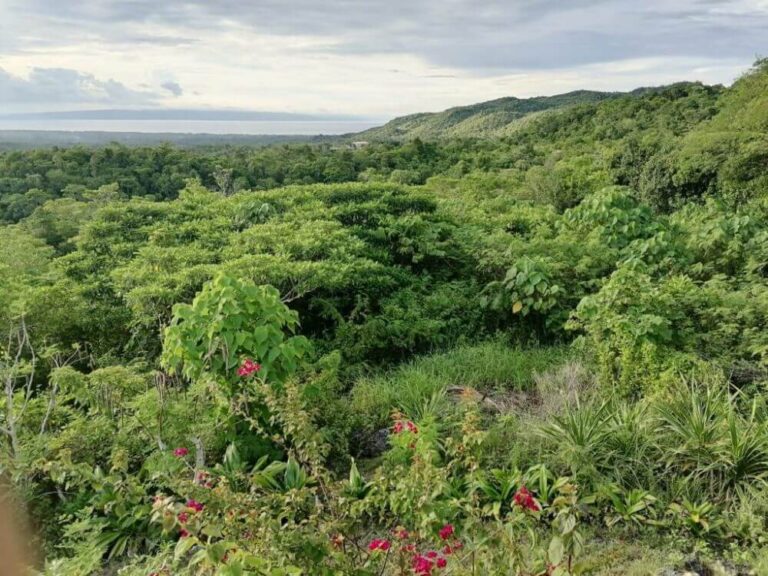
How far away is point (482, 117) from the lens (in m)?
65.1

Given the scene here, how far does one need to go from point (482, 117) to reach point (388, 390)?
65076 mm

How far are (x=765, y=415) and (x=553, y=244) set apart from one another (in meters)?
3.22

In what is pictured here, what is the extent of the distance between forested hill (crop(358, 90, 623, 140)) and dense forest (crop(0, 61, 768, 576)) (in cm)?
5256

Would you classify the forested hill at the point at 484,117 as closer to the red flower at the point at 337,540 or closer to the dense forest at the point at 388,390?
the dense forest at the point at 388,390

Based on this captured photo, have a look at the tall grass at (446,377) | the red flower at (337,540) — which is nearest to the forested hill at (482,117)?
the tall grass at (446,377)

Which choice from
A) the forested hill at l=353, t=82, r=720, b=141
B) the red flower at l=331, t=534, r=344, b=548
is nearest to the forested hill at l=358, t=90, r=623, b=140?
the forested hill at l=353, t=82, r=720, b=141

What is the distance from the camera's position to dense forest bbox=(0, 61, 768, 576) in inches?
90.7

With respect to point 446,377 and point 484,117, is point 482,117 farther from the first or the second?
point 446,377

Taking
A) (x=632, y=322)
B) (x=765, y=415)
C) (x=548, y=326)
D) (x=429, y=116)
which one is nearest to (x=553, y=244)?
(x=548, y=326)

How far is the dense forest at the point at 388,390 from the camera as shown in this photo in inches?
90.7

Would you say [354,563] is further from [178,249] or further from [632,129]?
[632,129]

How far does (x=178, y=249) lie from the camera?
254 inches

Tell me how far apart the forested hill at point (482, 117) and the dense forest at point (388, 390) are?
2069 inches

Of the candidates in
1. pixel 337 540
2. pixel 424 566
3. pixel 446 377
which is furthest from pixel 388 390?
pixel 424 566
